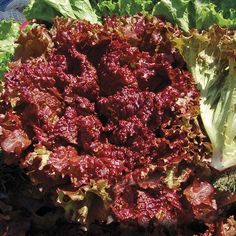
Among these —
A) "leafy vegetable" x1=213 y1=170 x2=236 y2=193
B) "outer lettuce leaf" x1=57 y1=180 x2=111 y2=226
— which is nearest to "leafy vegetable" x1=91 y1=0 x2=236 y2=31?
"leafy vegetable" x1=213 y1=170 x2=236 y2=193

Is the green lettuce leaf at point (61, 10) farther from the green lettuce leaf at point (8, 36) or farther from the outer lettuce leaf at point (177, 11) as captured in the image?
the outer lettuce leaf at point (177, 11)

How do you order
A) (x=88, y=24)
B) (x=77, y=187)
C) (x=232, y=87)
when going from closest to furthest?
(x=77, y=187) → (x=232, y=87) → (x=88, y=24)

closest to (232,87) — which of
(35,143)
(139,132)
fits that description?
(139,132)

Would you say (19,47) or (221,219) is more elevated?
(19,47)

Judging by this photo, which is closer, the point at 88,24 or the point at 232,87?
the point at 232,87

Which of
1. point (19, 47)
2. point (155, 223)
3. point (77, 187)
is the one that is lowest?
point (155, 223)

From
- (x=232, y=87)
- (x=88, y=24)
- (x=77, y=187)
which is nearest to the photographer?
(x=77, y=187)

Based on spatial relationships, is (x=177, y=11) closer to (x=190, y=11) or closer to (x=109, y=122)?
(x=190, y=11)

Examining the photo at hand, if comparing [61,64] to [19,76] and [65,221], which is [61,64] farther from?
[65,221]
